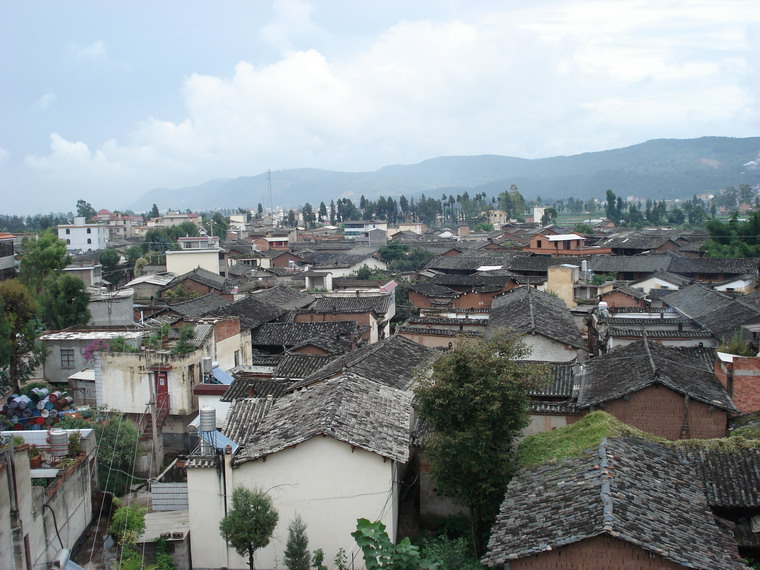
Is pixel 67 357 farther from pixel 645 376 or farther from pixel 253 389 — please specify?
pixel 645 376

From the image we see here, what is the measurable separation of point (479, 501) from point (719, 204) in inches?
6078

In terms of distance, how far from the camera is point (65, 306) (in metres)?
27.4

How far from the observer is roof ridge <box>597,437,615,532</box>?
8.46 meters

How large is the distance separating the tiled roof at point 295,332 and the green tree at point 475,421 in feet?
44.6

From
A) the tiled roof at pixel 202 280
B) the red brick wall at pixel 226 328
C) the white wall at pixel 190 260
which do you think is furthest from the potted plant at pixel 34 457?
the white wall at pixel 190 260

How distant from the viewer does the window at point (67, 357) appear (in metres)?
23.3

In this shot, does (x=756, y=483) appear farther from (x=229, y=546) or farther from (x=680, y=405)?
(x=229, y=546)

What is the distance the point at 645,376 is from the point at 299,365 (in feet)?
30.6

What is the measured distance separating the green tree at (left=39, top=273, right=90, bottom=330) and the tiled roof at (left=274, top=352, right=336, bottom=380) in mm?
11415

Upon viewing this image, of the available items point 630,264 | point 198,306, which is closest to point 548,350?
point 198,306

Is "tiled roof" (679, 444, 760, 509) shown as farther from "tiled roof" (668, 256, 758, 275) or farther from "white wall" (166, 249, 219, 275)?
"white wall" (166, 249, 219, 275)

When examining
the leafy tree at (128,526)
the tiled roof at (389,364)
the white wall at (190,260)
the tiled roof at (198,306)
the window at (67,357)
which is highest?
the white wall at (190,260)

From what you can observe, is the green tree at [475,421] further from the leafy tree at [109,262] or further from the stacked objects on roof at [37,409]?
the leafy tree at [109,262]

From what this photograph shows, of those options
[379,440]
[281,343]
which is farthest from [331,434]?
[281,343]
